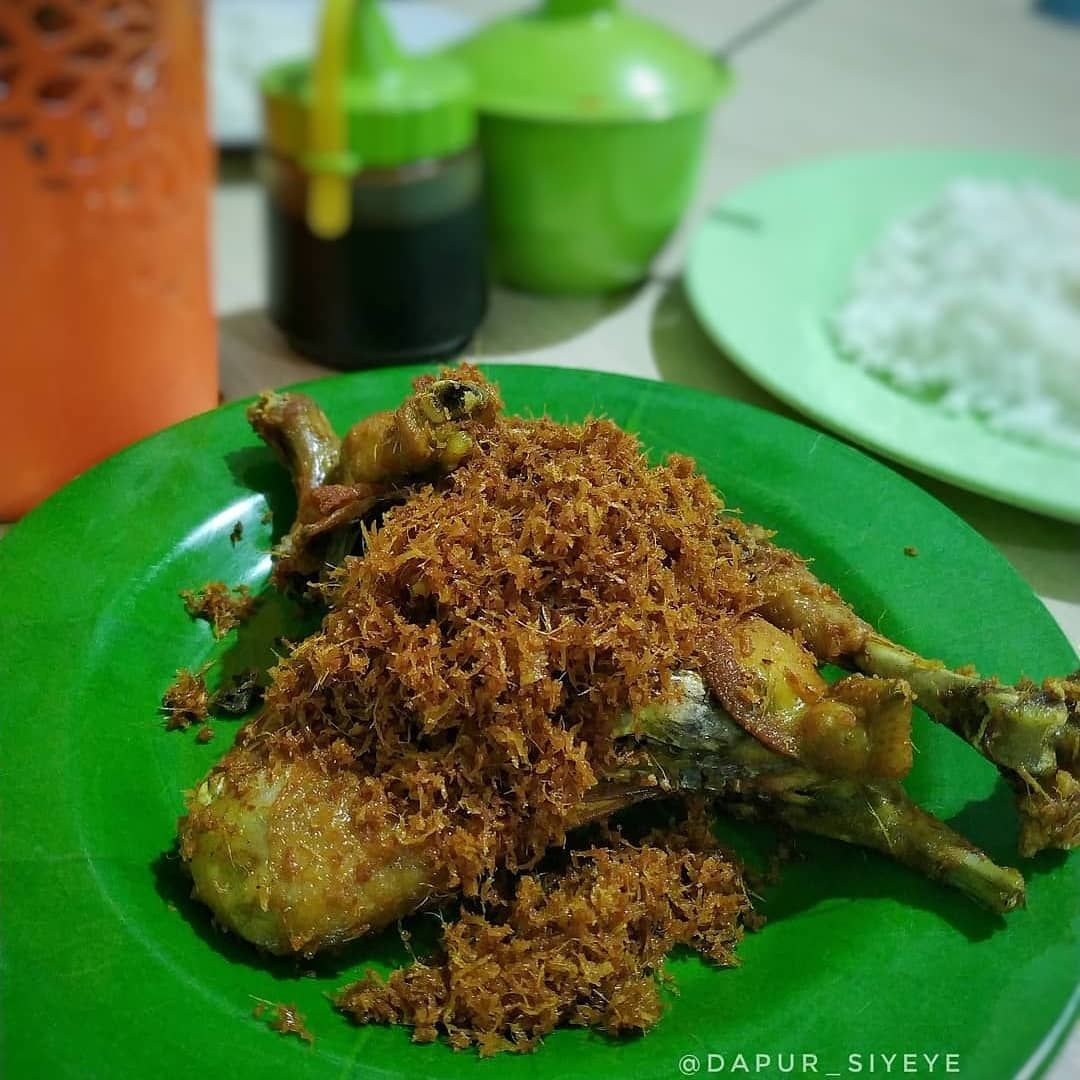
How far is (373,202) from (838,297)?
77cm

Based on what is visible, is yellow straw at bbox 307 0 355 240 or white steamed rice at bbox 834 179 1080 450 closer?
yellow straw at bbox 307 0 355 240

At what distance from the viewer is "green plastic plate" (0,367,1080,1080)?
0.65 m

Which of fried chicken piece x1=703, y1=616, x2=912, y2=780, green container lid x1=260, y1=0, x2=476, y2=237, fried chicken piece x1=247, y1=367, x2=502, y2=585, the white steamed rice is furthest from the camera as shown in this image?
the white steamed rice

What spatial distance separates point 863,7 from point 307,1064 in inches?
140

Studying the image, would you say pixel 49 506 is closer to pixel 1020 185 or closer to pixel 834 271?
pixel 834 271

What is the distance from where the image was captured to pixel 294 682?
0.84 m

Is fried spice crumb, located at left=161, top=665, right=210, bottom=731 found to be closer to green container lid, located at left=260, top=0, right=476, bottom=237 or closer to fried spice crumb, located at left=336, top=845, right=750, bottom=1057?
fried spice crumb, located at left=336, top=845, right=750, bottom=1057

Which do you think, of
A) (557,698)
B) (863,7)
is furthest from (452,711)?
(863,7)

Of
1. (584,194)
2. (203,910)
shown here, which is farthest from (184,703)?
(584,194)

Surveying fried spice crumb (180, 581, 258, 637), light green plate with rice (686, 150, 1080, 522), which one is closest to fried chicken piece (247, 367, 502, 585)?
fried spice crumb (180, 581, 258, 637)

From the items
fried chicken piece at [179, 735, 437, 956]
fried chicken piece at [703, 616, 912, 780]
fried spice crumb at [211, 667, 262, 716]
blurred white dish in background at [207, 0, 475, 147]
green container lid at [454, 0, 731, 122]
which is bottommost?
fried spice crumb at [211, 667, 262, 716]

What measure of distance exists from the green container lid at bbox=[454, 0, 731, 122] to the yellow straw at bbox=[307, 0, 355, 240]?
0.35 metres

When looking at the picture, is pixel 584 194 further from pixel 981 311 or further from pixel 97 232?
pixel 97 232

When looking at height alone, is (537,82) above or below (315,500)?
above
